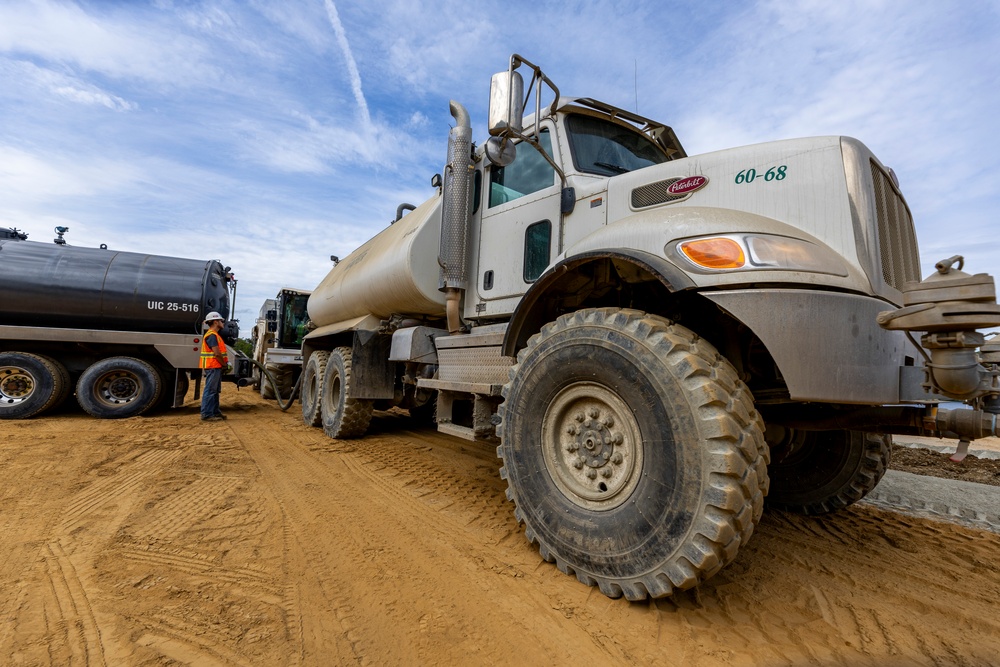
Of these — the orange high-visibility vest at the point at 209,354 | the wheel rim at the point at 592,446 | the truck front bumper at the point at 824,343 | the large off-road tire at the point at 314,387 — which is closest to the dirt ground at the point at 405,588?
the wheel rim at the point at 592,446

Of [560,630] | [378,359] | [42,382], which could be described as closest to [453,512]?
[560,630]

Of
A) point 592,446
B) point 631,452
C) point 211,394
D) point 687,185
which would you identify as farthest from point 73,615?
point 211,394

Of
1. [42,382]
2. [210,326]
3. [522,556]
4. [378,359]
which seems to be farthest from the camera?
[210,326]

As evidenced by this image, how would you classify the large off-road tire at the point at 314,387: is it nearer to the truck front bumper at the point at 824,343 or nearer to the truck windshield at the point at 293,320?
the truck front bumper at the point at 824,343

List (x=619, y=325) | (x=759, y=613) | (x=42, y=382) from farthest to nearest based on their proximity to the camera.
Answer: (x=42, y=382) < (x=619, y=325) < (x=759, y=613)

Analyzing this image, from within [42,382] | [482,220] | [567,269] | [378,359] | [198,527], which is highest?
[482,220]

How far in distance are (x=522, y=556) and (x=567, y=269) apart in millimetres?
1689

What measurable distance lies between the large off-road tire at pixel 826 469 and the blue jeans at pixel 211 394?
8272 mm

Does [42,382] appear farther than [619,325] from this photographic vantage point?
Yes

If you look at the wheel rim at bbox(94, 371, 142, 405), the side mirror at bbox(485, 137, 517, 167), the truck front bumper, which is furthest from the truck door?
the wheel rim at bbox(94, 371, 142, 405)

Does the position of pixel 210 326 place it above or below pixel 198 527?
above

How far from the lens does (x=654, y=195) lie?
3.03m

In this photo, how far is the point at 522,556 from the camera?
2.69 m

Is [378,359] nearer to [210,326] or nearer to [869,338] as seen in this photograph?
[210,326]
